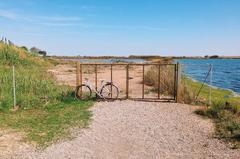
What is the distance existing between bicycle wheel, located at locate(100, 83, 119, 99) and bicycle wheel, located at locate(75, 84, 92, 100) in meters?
0.72

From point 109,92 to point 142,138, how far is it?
7.27 meters

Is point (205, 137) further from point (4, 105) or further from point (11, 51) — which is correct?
point (11, 51)

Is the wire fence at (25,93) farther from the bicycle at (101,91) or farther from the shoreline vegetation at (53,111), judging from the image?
the bicycle at (101,91)

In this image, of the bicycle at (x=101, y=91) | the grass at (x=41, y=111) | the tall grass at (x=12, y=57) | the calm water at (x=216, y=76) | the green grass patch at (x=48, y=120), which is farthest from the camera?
the tall grass at (x=12, y=57)

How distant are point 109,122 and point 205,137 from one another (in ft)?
11.4

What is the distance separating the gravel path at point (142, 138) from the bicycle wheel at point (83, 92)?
110 inches

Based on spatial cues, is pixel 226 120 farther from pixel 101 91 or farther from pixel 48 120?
pixel 101 91

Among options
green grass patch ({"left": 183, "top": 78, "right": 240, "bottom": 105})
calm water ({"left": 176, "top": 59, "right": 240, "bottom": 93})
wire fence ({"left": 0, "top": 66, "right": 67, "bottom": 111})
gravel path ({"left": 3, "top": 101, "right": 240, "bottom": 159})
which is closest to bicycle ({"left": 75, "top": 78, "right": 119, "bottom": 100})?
wire fence ({"left": 0, "top": 66, "right": 67, "bottom": 111})

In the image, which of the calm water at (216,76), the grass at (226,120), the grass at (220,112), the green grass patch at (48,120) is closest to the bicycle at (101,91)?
the green grass patch at (48,120)

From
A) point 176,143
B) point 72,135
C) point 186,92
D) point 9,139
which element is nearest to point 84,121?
point 72,135

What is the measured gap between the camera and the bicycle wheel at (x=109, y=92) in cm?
1679

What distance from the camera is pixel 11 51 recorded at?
37.3 metres

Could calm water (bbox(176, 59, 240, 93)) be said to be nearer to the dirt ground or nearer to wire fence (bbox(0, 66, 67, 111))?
the dirt ground

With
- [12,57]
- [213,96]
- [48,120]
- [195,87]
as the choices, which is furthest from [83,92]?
[12,57]
